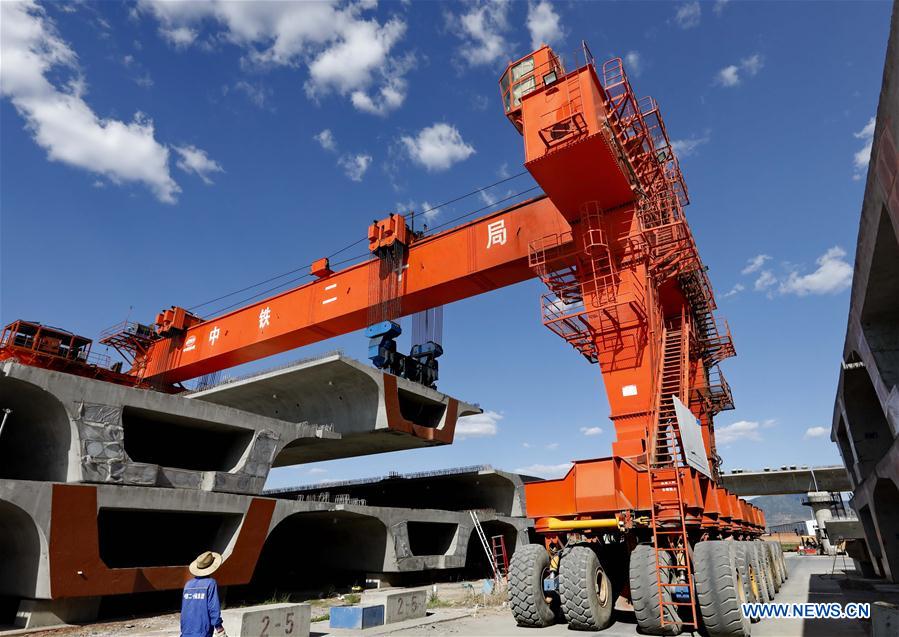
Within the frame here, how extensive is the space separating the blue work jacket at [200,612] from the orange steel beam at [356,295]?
12202 millimetres

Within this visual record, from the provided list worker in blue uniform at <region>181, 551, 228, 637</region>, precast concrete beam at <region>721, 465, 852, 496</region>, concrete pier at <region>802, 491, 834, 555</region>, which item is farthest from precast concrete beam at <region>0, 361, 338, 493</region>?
concrete pier at <region>802, 491, 834, 555</region>

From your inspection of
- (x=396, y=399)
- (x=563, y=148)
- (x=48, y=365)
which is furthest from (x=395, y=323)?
(x=48, y=365)

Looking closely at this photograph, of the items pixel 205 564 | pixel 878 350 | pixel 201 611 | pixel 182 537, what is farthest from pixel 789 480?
pixel 201 611

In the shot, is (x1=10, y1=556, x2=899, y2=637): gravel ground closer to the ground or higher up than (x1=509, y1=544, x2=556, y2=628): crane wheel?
closer to the ground

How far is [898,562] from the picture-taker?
16.2 metres

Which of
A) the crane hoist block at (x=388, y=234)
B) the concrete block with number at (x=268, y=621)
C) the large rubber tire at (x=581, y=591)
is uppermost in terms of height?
the crane hoist block at (x=388, y=234)

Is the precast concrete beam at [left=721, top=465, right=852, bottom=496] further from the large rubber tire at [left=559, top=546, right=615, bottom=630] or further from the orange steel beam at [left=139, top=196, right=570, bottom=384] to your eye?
the large rubber tire at [left=559, top=546, right=615, bottom=630]

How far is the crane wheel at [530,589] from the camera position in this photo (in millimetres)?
10039

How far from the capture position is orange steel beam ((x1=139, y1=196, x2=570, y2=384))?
1670cm
